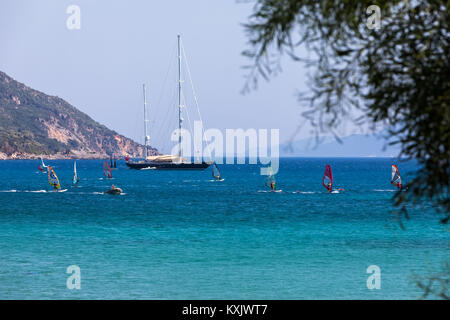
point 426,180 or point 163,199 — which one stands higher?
point 426,180

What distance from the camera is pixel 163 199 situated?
294 ft

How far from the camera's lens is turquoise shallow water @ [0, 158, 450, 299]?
3166cm

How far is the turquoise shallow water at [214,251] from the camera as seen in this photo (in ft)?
104

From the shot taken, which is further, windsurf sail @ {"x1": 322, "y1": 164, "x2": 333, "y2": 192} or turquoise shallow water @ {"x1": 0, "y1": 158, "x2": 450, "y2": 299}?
windsurf sail @ {"x1": 322, "y1": 164, "x2": 333, "y2": 192}

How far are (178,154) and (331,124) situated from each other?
171678mm

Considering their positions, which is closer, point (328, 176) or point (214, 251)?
point (214, 251)

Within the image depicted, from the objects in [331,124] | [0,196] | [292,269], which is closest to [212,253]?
[292,269]

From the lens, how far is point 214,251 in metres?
42.4

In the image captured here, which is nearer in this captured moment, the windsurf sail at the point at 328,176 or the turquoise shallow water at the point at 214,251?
the turquoise shallow water at the point at 214,251

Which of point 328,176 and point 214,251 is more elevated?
point 328,176

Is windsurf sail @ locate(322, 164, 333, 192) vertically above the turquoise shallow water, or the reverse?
windsurf sail @ locate(322, 164, 333, 192)

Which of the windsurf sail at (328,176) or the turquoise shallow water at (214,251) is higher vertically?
the windsurf sail at (328,176)
